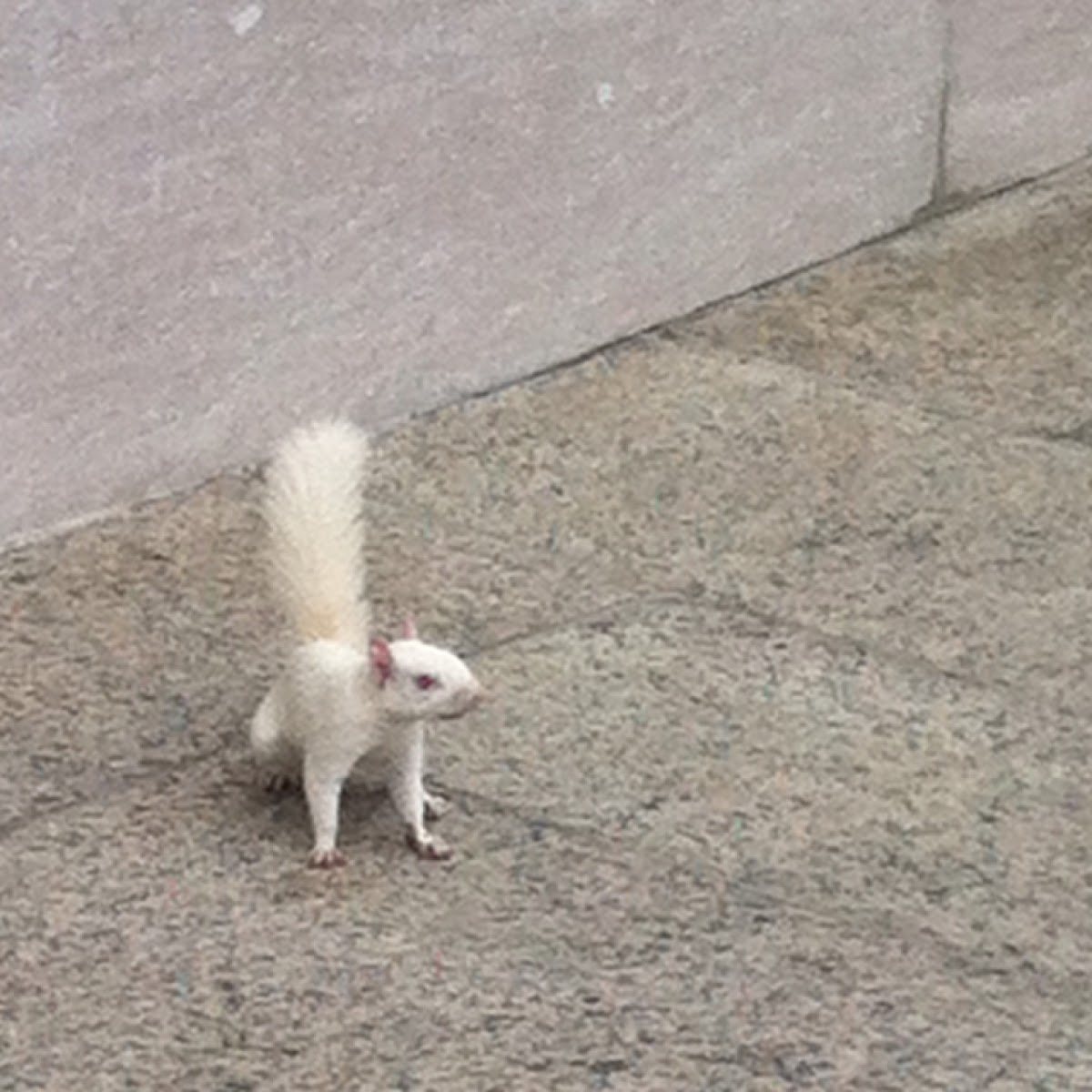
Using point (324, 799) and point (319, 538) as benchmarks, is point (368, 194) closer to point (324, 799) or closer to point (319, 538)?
point (319, 538)

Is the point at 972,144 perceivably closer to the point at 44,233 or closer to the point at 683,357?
the point at 683,357

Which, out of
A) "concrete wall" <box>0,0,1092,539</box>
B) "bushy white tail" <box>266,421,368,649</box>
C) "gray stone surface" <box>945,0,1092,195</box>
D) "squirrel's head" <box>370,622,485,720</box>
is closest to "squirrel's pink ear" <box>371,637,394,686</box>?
"squirrel's head" <box>370,622,485,720</box>

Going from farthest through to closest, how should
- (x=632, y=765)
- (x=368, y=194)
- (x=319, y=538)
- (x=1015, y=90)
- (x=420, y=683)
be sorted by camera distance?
(x=1015, y=90) < (x=368, y=194) < (x=632, y=765) < (x=319, y=538) < (x=420, y=683)

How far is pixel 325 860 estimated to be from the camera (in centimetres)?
278

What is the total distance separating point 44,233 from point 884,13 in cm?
152

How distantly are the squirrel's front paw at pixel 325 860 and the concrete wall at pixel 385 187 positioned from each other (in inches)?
31.4

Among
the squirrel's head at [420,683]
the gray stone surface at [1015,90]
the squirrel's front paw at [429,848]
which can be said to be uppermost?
the squirrel's head at [420,683]

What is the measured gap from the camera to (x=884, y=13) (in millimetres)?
4336

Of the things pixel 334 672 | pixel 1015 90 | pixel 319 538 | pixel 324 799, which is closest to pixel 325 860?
pixel 324 799

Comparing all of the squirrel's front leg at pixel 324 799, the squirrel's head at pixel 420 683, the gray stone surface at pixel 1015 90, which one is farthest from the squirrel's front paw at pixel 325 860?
the gray stone surface at pixel 1015 90

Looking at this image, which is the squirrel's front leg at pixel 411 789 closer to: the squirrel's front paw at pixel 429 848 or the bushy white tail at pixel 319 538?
the squirrel's front paw at pixel 429 848

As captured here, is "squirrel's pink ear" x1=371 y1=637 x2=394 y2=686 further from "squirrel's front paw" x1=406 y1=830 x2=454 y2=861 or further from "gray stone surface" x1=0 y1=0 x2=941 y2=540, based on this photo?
"gray stone surface" x1=0 y1=0 x2=941 y2=540

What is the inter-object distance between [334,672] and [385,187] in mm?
1098

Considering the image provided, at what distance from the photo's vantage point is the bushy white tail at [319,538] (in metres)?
2.87
